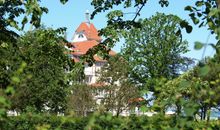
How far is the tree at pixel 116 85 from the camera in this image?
54125 millimetres

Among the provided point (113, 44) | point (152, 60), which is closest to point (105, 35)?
point (113, 44)

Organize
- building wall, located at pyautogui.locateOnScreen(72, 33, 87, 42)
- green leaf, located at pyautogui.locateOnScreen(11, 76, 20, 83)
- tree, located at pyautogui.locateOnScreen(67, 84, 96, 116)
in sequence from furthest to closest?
1. building wall, located at pyautogui.locateOnScreen(72, 33, 87, 42)
2. tree, located at pyautogui.locateOnScreen(67, 84, 96, 116)
3. green leaf, located at pyautogui.locateOnScreen(11, 76, 20, 83)

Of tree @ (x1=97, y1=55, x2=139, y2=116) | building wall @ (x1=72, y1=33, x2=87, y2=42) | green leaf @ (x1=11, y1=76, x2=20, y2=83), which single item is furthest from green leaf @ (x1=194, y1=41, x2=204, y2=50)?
building wall @ (x1=72, y1=33, x2=87, y2=42)

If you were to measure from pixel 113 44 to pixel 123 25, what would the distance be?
0.70 metres

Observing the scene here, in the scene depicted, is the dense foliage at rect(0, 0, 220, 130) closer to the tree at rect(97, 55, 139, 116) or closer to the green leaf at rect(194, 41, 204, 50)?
the green leaf at rect(194, 41, 204, 50)

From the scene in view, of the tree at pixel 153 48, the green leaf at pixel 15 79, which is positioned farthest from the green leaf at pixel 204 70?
the tree at pixel 153 48

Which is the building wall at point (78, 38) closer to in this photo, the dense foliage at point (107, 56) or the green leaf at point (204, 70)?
the dense foliage at point (107, 56)

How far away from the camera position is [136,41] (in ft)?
238

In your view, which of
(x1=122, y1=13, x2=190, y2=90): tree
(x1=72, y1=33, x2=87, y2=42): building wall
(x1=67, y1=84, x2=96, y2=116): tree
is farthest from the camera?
(x1=72, y1=33, x2=87, y2=42): building wall

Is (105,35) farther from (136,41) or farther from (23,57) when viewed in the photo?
(136,41)

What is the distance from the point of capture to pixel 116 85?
56.0 metres

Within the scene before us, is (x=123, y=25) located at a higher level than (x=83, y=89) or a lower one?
lower

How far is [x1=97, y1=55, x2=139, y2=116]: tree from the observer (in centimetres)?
5412

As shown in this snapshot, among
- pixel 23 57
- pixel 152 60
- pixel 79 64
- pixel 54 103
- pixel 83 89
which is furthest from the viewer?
pixel 152 60
